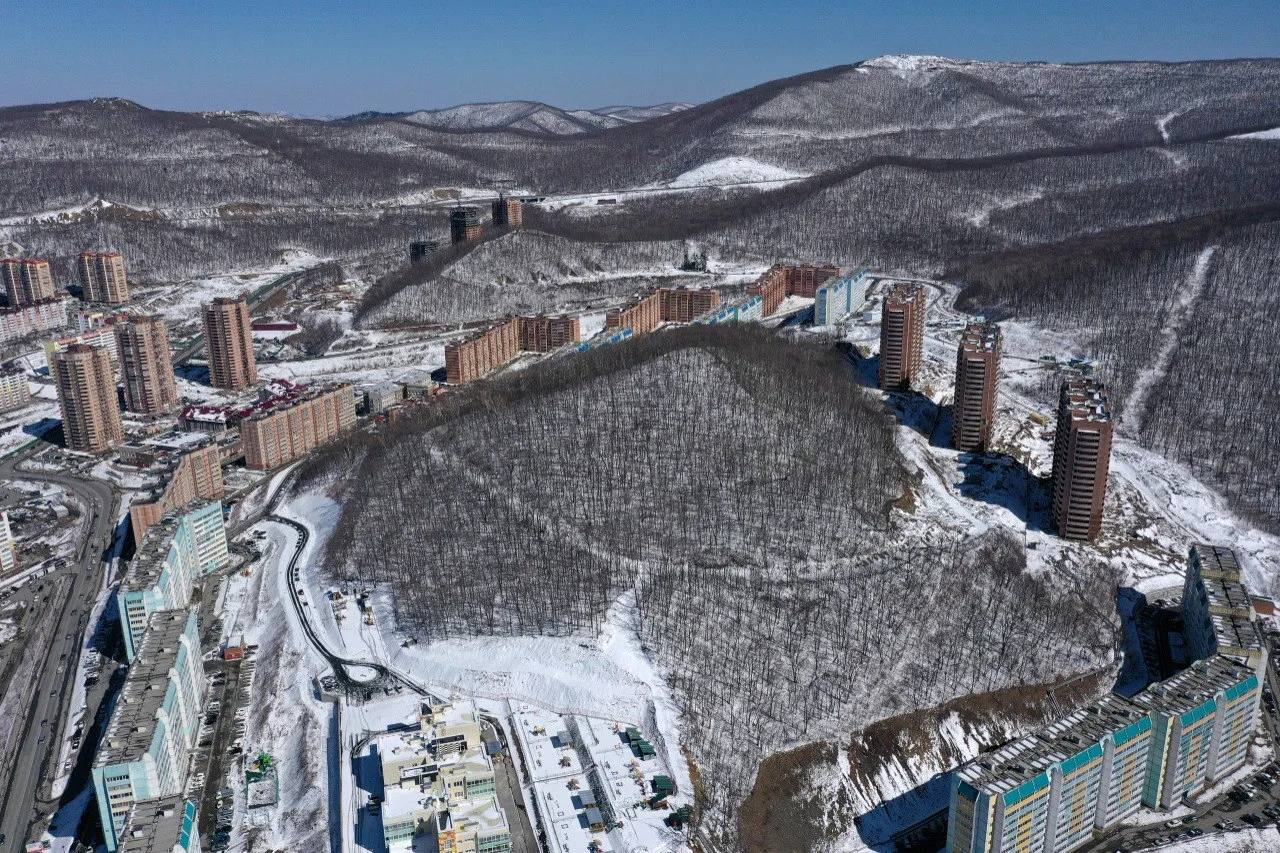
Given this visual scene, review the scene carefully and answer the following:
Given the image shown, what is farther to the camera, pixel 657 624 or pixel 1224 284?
pixel 1224 284

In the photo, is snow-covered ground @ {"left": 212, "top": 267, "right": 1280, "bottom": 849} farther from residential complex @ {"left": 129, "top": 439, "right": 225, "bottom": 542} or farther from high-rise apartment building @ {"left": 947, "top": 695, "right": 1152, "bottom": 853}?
residential complex @ {"left": 129, "top": 439, "right": 225, "bottom": 542}

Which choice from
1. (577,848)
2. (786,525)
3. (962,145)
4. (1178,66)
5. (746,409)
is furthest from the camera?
(1178,66)

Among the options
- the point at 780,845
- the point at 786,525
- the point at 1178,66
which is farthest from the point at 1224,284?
the point at 1178,66

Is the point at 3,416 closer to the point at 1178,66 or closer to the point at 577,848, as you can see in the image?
the point at 577,848

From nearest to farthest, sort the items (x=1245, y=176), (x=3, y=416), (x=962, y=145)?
(x=3, y=416), (x=1245, y=176), (x=962, y=145)

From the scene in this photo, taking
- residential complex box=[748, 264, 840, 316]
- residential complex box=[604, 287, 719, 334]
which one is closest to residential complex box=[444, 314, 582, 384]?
residential complex box=[604, 287, 719, 334]

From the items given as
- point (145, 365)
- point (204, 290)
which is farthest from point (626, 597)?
point (204, 290)

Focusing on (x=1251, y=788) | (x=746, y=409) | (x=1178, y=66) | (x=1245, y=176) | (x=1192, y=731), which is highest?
(x=1178, y=66)

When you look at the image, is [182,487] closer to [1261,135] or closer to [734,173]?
[734,173]
